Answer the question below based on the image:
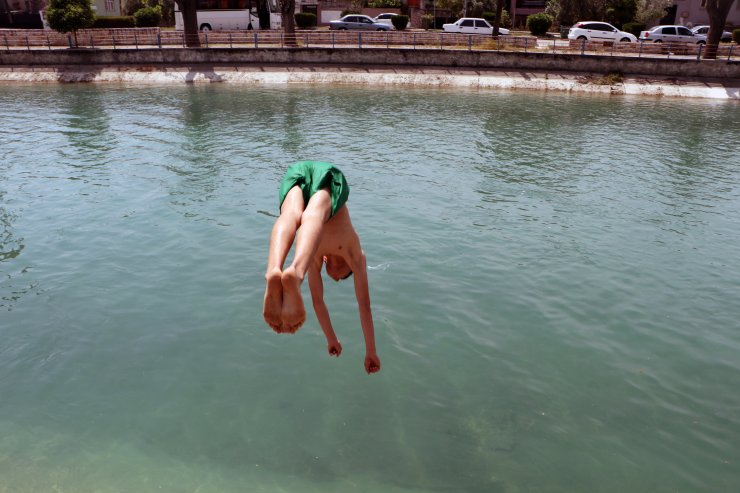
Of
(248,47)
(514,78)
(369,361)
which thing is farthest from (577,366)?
(248,47)

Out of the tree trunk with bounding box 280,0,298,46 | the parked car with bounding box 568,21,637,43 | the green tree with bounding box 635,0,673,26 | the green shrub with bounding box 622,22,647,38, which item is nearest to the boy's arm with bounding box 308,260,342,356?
the tree trunk with bounding box 280,0,298,46

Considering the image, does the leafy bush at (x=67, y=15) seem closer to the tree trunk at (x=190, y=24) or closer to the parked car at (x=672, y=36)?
the tree trunk at (x=190, y=24)

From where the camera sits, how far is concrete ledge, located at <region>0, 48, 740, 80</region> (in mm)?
38238

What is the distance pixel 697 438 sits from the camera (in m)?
6.99

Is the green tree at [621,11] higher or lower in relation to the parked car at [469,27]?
higher

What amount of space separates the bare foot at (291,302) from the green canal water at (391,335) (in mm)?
2654

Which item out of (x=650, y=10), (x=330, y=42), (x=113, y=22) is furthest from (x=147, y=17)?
(x=650, y=10)

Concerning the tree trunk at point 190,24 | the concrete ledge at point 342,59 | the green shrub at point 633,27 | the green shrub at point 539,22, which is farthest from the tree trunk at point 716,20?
the tree trunk at point 190,24

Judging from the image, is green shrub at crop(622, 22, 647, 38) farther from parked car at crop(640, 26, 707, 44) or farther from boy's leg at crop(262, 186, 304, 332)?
boy's leg at crop(262, 186, 304, 332)

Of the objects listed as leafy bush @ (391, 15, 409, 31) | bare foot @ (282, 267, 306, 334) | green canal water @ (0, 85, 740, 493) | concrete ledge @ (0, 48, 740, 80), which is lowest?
green canal water @ (0, 85, 740, 493)

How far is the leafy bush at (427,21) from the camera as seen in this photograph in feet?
221

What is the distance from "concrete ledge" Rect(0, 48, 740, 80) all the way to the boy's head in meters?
36.4

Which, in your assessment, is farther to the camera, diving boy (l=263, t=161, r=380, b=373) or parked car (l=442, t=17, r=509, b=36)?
parked car (l=442, t=17, r=509, b=36)

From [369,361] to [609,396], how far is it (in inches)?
141
